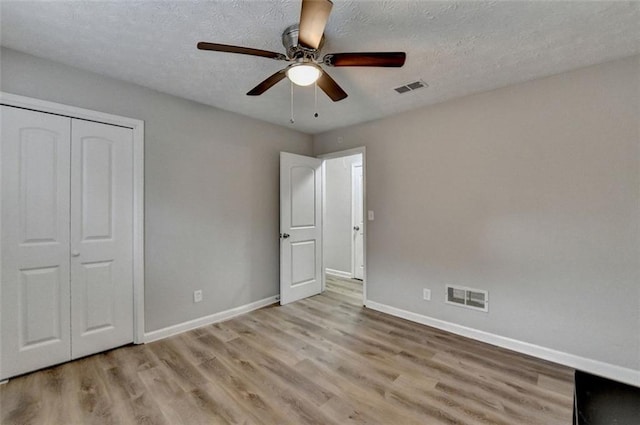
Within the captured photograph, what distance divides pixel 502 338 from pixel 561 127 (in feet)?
6.40

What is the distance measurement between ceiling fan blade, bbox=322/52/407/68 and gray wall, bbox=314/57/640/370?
5.16ft

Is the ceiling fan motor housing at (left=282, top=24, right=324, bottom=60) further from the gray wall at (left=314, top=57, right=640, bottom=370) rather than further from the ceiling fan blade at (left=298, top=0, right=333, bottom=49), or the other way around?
the gray wall at (left=314, top=57, right=640, bottom=370)

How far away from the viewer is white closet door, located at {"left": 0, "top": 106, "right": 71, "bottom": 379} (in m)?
2.06

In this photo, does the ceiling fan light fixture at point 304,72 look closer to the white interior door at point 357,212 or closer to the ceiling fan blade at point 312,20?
the ceiling fan blade at point 312,20

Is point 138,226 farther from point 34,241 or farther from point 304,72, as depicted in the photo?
point 304,72

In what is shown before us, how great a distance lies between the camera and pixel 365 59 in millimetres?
1681

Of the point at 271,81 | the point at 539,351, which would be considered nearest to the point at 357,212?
the point at 539,351

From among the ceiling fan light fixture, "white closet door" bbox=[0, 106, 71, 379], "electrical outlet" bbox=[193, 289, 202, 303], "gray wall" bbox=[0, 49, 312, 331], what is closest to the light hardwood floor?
"white closet door" bbox=[0, 106, 71, 379]

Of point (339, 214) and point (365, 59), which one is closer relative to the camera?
point (365, 59)

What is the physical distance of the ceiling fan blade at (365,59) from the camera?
1.64 metres

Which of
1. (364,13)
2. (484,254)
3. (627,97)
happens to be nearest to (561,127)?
(627,97)

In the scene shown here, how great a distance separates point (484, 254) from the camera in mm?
2732

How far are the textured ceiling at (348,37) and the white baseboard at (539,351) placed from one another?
2368mm

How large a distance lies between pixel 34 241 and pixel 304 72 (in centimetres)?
244
